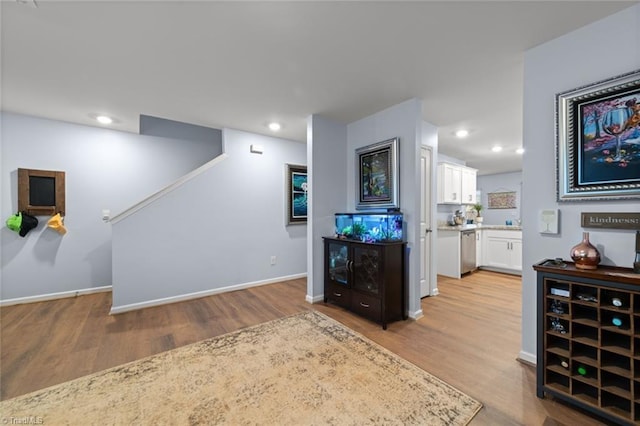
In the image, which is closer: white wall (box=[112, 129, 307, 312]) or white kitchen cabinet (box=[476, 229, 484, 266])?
white wall (box=[112, 129, 307, 312])

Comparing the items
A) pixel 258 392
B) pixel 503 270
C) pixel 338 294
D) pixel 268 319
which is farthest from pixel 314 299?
pixel 503 270

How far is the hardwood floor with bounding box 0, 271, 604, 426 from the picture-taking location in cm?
163

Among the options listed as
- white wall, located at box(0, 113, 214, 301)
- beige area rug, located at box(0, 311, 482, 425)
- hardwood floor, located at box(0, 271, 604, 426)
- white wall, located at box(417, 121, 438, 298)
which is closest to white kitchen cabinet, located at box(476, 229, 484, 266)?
hardwood floor, located at box(0, 271, 604, 426)

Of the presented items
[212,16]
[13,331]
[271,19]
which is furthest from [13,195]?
[271,19]

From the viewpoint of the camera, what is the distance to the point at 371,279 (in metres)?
2.71

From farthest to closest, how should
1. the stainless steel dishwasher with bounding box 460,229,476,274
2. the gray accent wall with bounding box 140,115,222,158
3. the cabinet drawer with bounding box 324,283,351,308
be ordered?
the stainless steel dishwasher with bounding box 460,229,476,274
the gray accent wall with bounding box 140,115,222,158
the cabinet drawer with bounding box 324,283,351,308

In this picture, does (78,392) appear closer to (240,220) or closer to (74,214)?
(240,220)

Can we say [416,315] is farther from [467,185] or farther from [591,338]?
[467,185]

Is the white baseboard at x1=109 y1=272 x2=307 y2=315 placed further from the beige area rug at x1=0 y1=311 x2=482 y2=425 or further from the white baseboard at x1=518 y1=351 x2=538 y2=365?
the white baseboard at x1=518 y1=351 x2=538 y2=365

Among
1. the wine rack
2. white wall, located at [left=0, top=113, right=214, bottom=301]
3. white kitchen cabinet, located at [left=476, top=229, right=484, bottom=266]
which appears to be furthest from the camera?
white kitchen cabinet, located at [left=476, top=229, right=484, bottom=266]

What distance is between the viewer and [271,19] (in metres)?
1.65

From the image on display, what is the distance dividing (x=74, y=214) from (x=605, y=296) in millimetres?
5622

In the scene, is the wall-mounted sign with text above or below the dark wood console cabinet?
above

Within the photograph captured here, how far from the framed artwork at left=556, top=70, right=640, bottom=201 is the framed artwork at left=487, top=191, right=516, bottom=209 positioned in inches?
252
